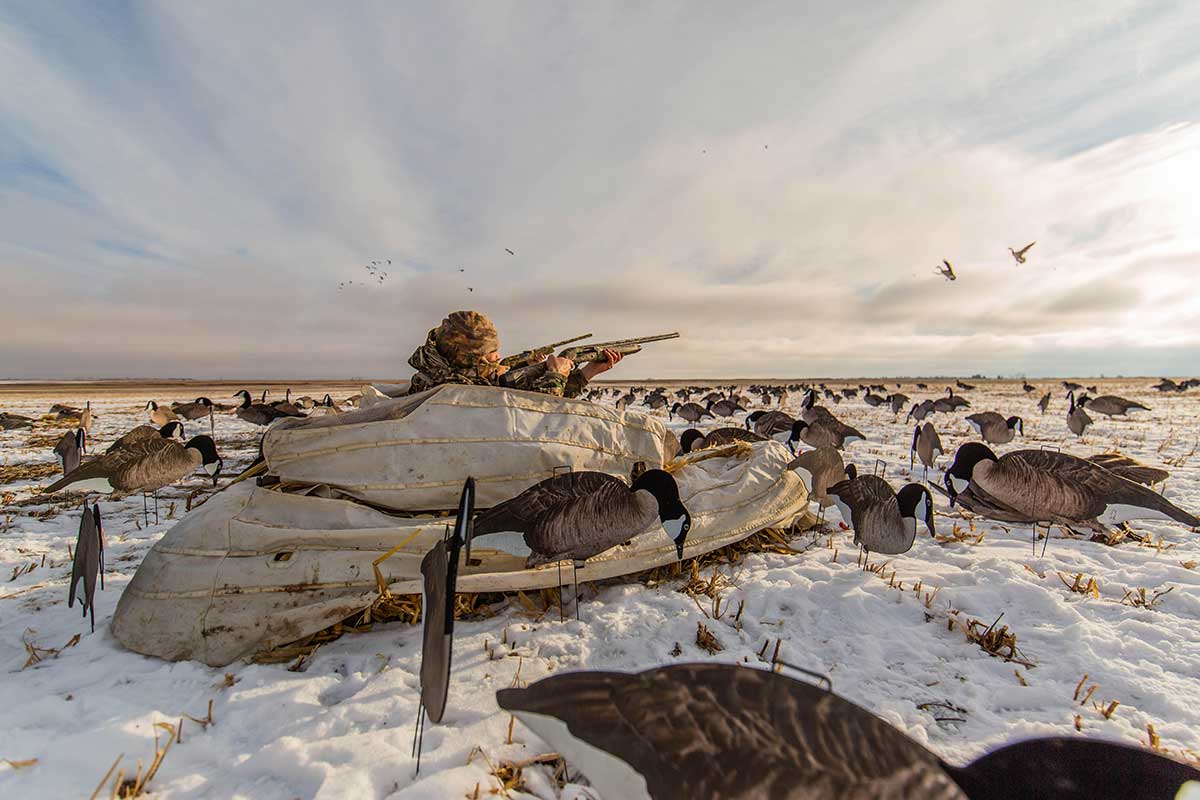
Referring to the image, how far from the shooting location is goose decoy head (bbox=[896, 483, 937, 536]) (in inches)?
175

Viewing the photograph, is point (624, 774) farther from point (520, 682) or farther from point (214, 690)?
point (214, 690)

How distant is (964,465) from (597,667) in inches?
184

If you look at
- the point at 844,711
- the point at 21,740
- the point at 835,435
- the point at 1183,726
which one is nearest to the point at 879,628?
the point at 1183,726

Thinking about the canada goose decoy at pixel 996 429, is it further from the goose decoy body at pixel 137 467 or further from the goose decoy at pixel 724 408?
the goose decoy body at pixel 137 467

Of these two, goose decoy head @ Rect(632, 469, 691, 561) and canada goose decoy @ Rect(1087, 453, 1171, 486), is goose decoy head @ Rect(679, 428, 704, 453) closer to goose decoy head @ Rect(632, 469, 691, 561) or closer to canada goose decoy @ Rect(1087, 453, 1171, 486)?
goose decoy head @ Rect(632, 469, 691, 561)

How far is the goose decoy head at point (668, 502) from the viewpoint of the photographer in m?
3.64

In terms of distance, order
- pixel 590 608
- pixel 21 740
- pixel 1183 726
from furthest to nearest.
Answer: pixel 590 608, pixel 1183 726, pixel 21 740

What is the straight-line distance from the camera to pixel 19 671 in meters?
2.75

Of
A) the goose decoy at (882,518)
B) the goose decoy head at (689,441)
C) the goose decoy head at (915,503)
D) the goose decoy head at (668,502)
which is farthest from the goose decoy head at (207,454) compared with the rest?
the goose decoy head at (915,503)

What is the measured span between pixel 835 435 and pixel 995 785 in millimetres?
9230

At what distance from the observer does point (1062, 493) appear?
455 cm

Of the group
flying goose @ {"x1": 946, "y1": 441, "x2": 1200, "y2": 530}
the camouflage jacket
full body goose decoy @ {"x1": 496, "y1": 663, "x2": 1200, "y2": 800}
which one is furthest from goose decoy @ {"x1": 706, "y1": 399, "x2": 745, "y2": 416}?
full body goose decoy @ {"x1": 496, "y1": 663, "x2": 1200, "y2": 800}

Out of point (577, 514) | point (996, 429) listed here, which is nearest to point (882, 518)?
point (577, 514)

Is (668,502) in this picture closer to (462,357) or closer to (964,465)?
(462,357)
